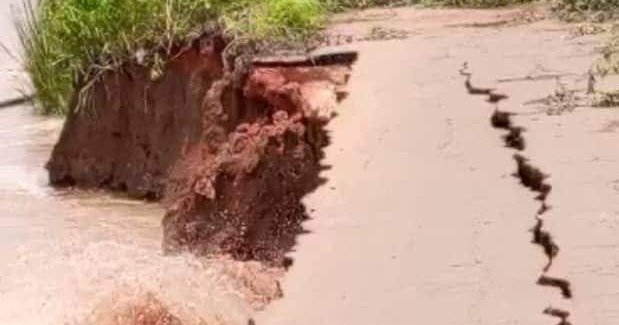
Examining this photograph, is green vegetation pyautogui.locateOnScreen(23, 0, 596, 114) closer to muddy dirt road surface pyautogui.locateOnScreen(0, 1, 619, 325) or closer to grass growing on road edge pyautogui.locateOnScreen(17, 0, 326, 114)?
grass growing on road edge pyautogui.locateOnScreen(17, 0, 326, 114)

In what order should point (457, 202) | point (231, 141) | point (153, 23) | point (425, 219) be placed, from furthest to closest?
point (153, 23) < point (231, 141) < point (457, 202) < point (425, 219)

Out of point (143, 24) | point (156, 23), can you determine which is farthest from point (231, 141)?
point (143, 24)

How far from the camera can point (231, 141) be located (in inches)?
284

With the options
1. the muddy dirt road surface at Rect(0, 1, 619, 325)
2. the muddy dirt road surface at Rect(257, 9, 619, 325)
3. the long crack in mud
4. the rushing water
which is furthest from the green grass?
the long crack in mud

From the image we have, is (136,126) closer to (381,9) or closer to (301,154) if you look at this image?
(381,9)

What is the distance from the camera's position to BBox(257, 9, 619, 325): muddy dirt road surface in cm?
402

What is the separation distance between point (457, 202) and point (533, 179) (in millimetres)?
356

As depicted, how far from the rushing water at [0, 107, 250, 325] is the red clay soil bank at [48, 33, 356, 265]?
23cm

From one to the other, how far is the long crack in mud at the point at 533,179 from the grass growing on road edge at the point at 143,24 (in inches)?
49.0

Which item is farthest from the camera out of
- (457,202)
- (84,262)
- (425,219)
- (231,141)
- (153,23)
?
(153,23)

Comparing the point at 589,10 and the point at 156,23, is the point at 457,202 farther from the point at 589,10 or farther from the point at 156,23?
the point at 156,23

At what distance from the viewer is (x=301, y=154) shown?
6.77 metres

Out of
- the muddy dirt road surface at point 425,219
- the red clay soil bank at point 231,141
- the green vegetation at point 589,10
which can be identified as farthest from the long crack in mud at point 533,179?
the green vegetation at point 589,10

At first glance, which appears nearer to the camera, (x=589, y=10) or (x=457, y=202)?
(x=457, y=202)
